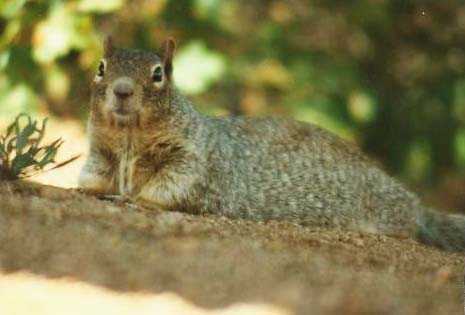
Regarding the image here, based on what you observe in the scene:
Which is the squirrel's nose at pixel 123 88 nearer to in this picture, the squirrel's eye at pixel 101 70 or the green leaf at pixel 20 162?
the squirrel's eye at pixel 101 70

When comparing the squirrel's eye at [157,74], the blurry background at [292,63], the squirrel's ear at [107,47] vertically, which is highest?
the blurry background at [292,63]

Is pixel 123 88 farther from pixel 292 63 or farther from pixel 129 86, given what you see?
pixel 292 63

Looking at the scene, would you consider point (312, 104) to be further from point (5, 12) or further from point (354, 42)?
point (5, 12)

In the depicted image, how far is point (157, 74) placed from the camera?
5496mm

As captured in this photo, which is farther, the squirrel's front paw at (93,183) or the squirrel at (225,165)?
the squirrel's front paw at (93,183)

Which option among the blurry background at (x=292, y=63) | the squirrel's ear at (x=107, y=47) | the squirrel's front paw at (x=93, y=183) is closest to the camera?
the squirrel's ear at (x=107, y=47)

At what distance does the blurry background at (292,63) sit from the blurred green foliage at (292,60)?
0.01 m

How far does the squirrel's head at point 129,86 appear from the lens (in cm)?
530

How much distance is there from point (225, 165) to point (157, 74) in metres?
0.77

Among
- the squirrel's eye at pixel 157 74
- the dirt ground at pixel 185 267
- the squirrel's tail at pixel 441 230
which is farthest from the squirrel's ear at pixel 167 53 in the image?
the squirrel's tail at pixel 441 230

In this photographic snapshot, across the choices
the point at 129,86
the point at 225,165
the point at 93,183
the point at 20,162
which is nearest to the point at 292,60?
the point at 225,165

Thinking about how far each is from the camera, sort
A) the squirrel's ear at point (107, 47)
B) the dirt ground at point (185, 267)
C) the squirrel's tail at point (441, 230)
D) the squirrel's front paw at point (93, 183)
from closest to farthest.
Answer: the dirt ground at point (185, 267) → the squirrel's ear at point (107, 47) → the squirrel's front paw at point (93, 183) → the squirrel's tail at point (441, 230)

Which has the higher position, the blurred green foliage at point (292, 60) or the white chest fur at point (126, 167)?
the blurred green foliage at point (292, 60)

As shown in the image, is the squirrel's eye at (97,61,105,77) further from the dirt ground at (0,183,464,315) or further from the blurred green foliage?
the blurred green foliage
